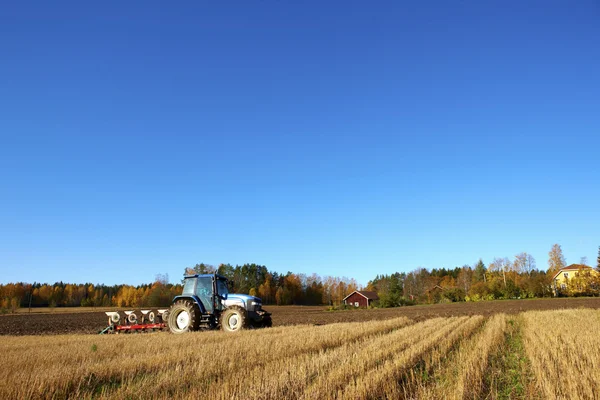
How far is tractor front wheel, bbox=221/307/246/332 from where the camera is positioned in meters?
14.3

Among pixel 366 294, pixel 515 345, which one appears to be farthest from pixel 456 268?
pixel 515 345

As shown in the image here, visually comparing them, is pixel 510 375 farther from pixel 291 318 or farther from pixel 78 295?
pixel 78 295

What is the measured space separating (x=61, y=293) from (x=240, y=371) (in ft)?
405

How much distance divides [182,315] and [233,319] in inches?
88.4

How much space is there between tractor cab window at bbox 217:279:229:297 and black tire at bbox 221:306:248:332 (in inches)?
53.2

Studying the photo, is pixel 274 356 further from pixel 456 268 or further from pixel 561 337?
pixel 456 268

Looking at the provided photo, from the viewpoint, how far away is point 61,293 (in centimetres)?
10719

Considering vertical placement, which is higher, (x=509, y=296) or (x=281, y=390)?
(x=281, y=390)

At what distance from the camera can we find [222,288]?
16328 millimetres

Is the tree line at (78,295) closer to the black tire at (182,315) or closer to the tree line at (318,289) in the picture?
the tree line at (318,289)

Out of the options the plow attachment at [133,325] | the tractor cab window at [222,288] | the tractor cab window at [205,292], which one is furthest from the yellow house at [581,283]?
the plow attachment at [133,325]

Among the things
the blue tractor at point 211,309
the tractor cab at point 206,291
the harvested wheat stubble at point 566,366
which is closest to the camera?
the harvested wheat stubble at point 566,366

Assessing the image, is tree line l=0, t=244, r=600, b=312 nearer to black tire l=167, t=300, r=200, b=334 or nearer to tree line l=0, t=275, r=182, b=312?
tree line l=0, t=275, r=182, b=312

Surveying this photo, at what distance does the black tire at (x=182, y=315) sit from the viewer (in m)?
14.8
